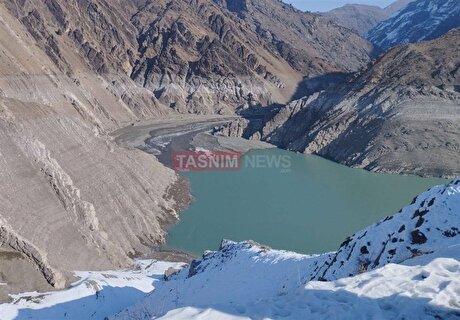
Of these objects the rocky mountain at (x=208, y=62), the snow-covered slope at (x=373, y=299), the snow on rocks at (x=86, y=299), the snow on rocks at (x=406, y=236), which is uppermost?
the rocky mountain at (x=208, y=62)

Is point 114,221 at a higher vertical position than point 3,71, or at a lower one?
lower

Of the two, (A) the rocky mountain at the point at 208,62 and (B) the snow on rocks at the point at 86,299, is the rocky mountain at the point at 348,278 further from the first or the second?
(A) the rocky mountain at the point at 208,62

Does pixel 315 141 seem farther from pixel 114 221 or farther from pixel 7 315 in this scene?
pixel 7 315

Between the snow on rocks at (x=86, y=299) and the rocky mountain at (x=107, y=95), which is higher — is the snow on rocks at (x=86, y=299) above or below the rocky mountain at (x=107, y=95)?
below

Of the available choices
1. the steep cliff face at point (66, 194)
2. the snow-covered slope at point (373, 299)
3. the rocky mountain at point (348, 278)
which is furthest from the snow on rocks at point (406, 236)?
the steep cliff face at point (66, 194)

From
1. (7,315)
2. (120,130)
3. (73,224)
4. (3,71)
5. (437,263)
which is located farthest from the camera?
(120,130)

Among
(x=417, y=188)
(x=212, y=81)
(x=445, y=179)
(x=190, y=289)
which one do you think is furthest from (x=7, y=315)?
(x=212, y=81)
